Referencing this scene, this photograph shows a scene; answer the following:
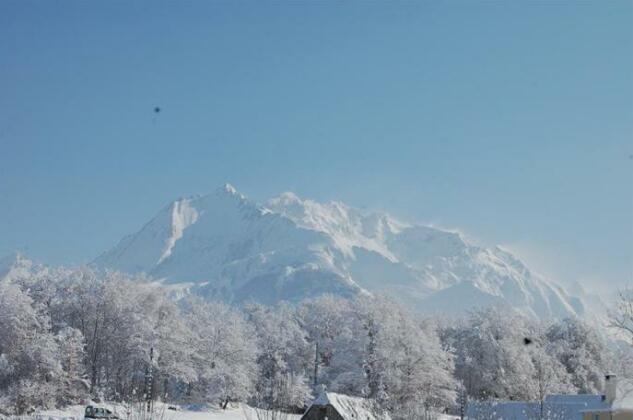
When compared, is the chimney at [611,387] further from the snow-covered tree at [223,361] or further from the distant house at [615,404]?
the snow-covered tree at [223,361]

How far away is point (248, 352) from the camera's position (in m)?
89.8

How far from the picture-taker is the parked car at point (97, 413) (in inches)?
2382

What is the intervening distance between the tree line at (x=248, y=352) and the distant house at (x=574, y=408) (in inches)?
419

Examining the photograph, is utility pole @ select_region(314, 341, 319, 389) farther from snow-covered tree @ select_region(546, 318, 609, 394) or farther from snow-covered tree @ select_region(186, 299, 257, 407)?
snow-covered tree @ select_region(546, 318, 609, 394)

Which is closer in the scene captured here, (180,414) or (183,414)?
(180,414)

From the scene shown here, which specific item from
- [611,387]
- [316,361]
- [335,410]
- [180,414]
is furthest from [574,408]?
[316,361]

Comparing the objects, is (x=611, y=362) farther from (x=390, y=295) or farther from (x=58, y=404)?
(x=58, y=404)

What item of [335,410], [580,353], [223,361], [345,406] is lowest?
[335,410]

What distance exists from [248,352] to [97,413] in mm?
29847

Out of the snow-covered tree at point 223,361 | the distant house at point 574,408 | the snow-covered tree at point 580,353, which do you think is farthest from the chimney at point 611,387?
the snow-covered tree at point 223,361

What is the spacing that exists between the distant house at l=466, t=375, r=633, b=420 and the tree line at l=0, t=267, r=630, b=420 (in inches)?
419

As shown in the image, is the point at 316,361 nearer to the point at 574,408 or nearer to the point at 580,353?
the point at 580,353

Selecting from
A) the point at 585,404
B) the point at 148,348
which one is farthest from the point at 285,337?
the point at 585,404

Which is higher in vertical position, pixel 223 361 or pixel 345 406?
pixel 223 361
